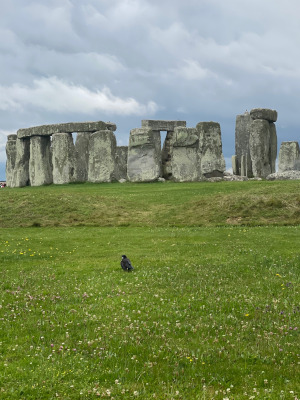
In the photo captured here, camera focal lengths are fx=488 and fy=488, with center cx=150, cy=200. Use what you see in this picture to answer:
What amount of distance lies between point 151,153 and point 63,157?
28.8 ft

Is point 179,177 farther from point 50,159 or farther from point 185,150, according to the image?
point 50,159

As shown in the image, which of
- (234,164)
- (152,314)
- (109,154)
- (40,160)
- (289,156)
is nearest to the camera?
A: (152,314)

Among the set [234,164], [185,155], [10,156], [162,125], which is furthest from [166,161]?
[10,156]

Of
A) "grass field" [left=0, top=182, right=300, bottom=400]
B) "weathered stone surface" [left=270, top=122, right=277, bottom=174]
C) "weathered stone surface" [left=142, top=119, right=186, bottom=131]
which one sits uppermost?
"weathered stone surface" [left=142, top=119, right=186, bottom=131]

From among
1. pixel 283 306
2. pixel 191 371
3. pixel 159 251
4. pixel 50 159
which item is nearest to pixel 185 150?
pixel 50 159

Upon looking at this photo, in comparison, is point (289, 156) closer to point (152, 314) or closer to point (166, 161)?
point (166, 161)

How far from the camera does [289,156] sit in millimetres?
45969

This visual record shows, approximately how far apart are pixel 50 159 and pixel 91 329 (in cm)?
3836

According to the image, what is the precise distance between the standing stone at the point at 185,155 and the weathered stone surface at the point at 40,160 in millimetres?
12964

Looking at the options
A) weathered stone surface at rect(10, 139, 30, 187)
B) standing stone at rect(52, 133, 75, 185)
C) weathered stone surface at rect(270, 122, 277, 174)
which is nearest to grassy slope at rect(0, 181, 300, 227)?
standing stone at rect(52, 133, 75, 185)

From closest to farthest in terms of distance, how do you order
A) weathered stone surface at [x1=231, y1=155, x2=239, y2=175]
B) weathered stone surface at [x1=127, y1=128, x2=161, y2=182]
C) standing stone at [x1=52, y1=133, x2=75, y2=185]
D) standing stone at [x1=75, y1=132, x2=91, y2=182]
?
weathered stone surface at [x1=127, y1=128, x2=161, y2=182] → standing stone at [x1=52, y1=133, x2=75, y2=185] → standing stone at [x1=75, y1=132, x2=91, y2=182] → weathered stone surface at [x1=231, y1=155, x2=239, y2=175]

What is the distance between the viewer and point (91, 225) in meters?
→ 24.7

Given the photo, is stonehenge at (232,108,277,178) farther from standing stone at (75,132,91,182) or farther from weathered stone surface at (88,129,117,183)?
standing stone at (75,132,91,182)

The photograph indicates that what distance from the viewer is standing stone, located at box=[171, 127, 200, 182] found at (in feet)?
125
